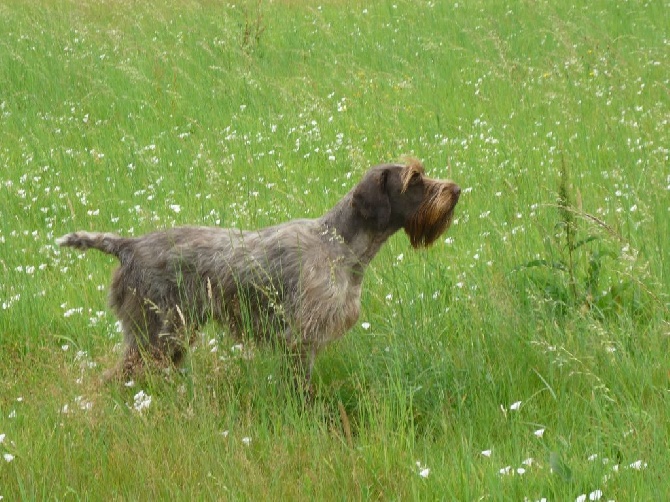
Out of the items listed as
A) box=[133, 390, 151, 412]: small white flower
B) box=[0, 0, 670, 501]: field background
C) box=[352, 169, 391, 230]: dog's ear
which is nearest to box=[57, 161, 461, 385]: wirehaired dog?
box=[352, 169, 391, 230]: dog's ear

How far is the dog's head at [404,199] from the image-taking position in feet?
18.8

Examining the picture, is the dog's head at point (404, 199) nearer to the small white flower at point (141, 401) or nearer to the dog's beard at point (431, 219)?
the dog's beard at point (431, 219)

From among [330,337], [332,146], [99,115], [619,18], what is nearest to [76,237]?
[330,337]

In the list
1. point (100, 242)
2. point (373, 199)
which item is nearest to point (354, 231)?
point (373, 199)

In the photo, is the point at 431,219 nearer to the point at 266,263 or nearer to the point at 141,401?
the point at 266,263

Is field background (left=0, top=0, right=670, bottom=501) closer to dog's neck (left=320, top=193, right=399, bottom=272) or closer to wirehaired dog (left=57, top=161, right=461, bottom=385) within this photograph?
wirehaired dog (left=57, top=161, right=461, bottom=385)

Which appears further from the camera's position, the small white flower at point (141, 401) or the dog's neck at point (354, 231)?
the dog's neck at point (354, 231)

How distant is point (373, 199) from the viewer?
5.76m

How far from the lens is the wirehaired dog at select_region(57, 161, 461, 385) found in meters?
5.60

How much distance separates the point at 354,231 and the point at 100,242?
147 cm

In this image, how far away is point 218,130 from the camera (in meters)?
10.6

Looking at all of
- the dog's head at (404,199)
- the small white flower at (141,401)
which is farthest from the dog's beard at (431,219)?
the small white flower at (141,401)

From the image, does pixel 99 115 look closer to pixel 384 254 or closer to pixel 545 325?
pixel 384 254

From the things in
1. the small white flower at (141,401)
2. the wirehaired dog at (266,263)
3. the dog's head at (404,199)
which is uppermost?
the dog's head at (404,199)
